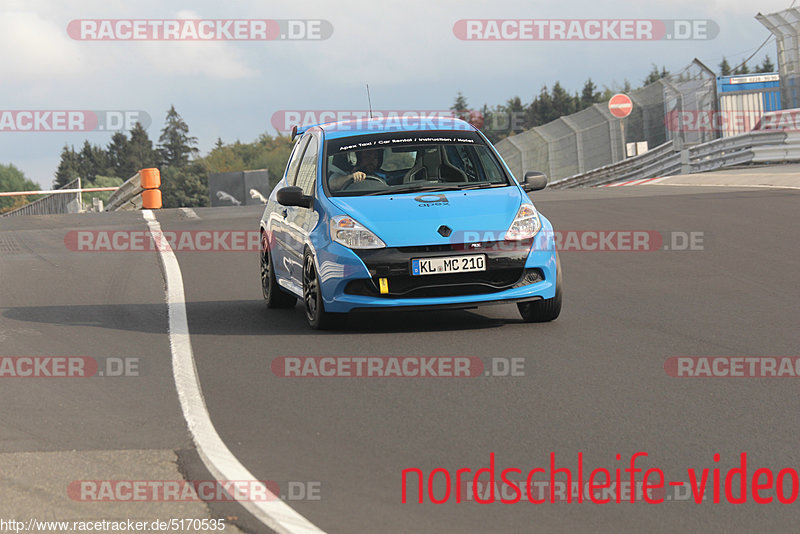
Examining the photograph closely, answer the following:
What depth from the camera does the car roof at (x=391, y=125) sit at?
10406 mm

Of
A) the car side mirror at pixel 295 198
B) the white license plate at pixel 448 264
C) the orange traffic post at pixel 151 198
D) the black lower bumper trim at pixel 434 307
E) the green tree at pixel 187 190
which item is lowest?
the black lower bumper trim at pixel 434 307

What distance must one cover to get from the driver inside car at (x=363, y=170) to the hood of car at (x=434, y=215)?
32cm

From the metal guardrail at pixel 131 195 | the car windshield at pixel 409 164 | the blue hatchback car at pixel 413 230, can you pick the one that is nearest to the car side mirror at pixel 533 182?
the blue hatchback car at pixel 413 230

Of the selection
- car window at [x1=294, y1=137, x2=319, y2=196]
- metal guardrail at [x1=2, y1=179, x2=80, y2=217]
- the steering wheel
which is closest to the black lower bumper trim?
the steering wheel

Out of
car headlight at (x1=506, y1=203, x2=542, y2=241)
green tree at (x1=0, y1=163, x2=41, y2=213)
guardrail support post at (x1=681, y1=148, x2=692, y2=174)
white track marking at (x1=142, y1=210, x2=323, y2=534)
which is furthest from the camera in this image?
green tree at (x1=0, y1=163, x2=41, y2=213)

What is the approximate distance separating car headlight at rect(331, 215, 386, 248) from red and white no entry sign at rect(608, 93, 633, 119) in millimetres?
30016

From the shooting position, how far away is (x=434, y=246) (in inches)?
345

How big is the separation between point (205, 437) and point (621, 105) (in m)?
33.7

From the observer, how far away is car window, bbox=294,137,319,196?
10.1m

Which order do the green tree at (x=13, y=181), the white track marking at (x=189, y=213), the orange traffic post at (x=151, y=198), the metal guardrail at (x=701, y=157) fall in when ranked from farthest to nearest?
the green tree at (x=13, y=181)
the metal guardrail at (x=701, y=157)
the orange traffic post at (x=151, y=198)
the white track marking at (x=189, y=213)

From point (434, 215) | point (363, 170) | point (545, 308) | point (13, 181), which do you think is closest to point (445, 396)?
point (434, 215)

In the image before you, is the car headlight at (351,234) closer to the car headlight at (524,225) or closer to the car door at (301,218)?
the car door at (301,218)

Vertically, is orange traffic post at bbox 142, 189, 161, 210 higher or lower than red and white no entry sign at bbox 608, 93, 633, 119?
lower

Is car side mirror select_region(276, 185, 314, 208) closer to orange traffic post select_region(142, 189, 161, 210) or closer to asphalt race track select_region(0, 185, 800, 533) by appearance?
asphalt race track select_region(0, 185, 800, 533)
